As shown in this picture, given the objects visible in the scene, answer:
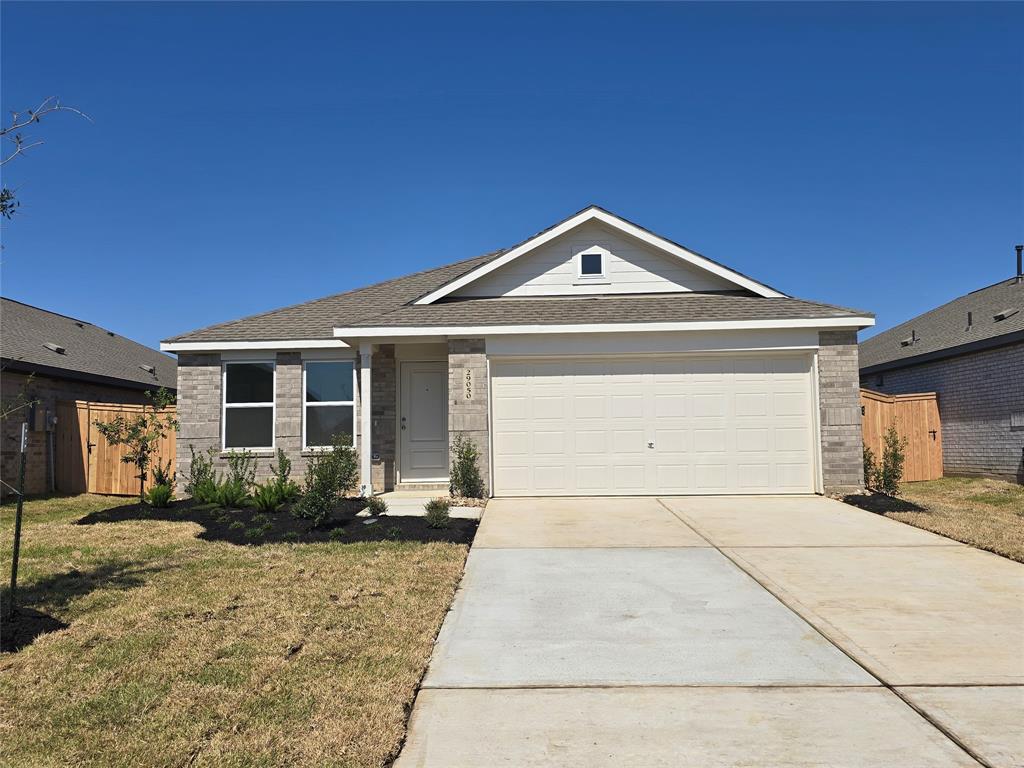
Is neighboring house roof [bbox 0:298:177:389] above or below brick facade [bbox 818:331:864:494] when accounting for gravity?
above

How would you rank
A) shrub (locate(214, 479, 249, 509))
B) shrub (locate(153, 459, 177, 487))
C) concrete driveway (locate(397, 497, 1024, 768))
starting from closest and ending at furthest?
concrete driveway (locate(397, 497, 1024, 768))
shrub (locate(214, 479, 249, 509))
shrub (locate(153, 459, 177, 487))

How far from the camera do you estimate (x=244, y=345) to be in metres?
13.6

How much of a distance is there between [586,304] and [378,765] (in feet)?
35.0

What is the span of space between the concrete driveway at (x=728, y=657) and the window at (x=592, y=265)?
6786 millimetres

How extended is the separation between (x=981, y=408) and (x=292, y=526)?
1414 centimetres

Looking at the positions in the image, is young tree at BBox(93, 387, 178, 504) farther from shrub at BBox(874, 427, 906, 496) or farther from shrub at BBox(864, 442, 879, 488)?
shrub at BBox(874, 427, 906, 496)

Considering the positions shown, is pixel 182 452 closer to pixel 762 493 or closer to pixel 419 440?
pixel 419 440

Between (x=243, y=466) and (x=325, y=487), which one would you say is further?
(x=243, y=466)

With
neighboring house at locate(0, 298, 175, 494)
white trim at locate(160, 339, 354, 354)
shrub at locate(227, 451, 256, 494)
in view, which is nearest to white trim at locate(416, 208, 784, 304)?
white trim at locate(160, 339, 354, 354)

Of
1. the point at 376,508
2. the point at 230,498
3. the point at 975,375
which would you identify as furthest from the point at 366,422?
the point at 975,375

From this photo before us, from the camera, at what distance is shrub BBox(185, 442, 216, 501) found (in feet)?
43.3

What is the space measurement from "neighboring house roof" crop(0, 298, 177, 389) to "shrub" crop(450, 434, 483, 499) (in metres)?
8.61

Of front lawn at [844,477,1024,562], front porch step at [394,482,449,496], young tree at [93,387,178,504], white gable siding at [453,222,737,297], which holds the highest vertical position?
white gable siding at [453,222,737,297]

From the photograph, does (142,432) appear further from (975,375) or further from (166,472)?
(975,375)
